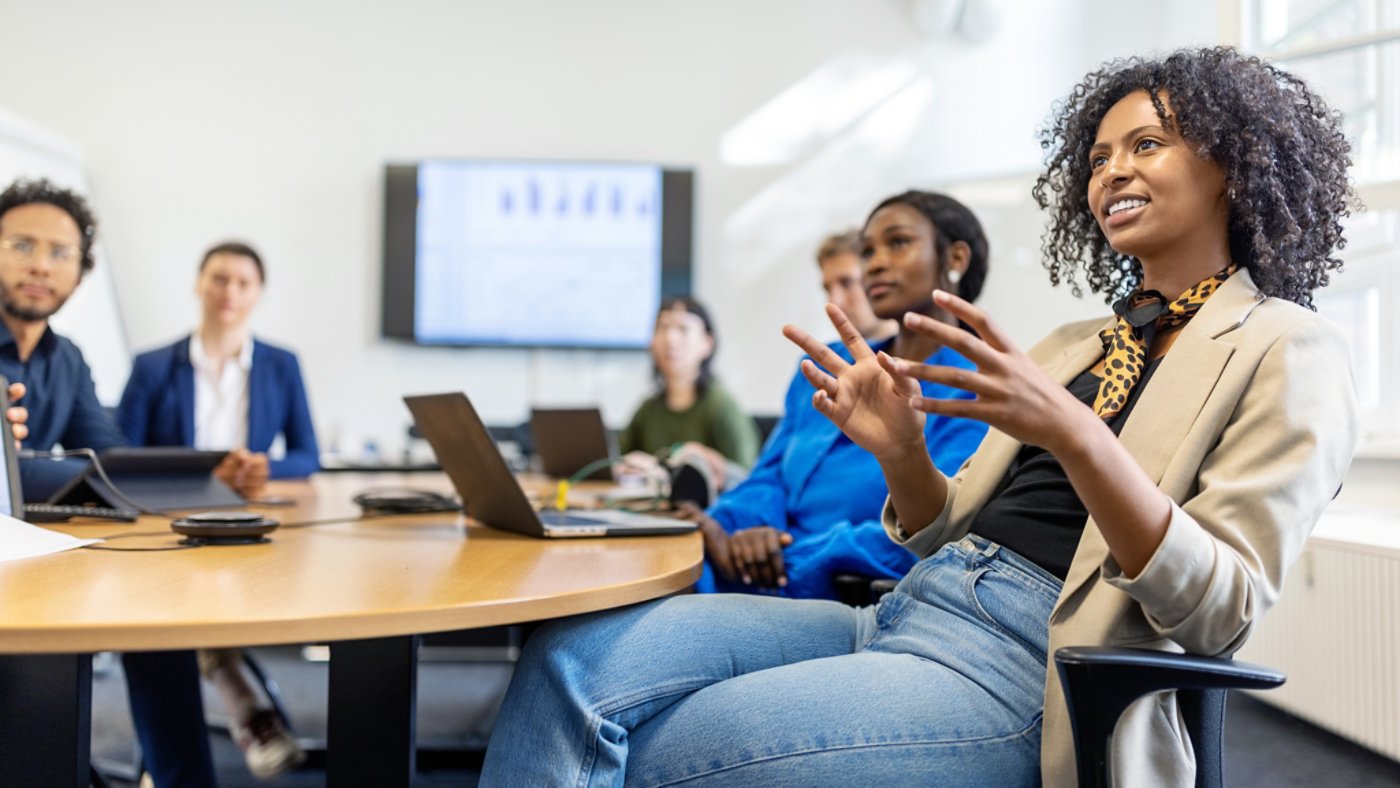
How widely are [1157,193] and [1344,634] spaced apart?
193 centimetres

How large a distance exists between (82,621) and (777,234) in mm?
4515

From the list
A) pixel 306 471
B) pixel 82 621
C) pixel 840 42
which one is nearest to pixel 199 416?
pixel 306 471

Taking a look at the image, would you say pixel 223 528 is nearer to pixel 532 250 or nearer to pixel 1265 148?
pixel 1265 148

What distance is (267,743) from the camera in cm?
232

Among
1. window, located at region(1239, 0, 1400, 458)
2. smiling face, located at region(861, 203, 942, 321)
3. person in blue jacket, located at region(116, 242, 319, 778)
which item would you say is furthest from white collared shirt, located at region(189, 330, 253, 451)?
window, located at region(1239, 0, 1400, 458)

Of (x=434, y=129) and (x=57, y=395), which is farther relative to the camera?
(x=434, y=129)

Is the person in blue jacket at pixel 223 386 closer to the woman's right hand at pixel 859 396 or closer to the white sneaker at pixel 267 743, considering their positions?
the white sneaker at pixel 267 743

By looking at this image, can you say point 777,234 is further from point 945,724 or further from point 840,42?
point 945,724

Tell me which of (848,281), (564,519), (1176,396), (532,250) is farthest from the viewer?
(532,250)

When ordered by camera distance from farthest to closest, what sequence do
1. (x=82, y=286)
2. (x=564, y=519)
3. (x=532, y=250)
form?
(x=532, y=250) → (x=82, y=286) → (x=564, y=519)

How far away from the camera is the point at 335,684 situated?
126cm

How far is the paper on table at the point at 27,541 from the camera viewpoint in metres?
1.26

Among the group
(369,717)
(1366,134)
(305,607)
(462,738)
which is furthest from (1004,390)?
(1366,134)

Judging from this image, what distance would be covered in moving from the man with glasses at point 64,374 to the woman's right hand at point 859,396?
1301 millimetres
